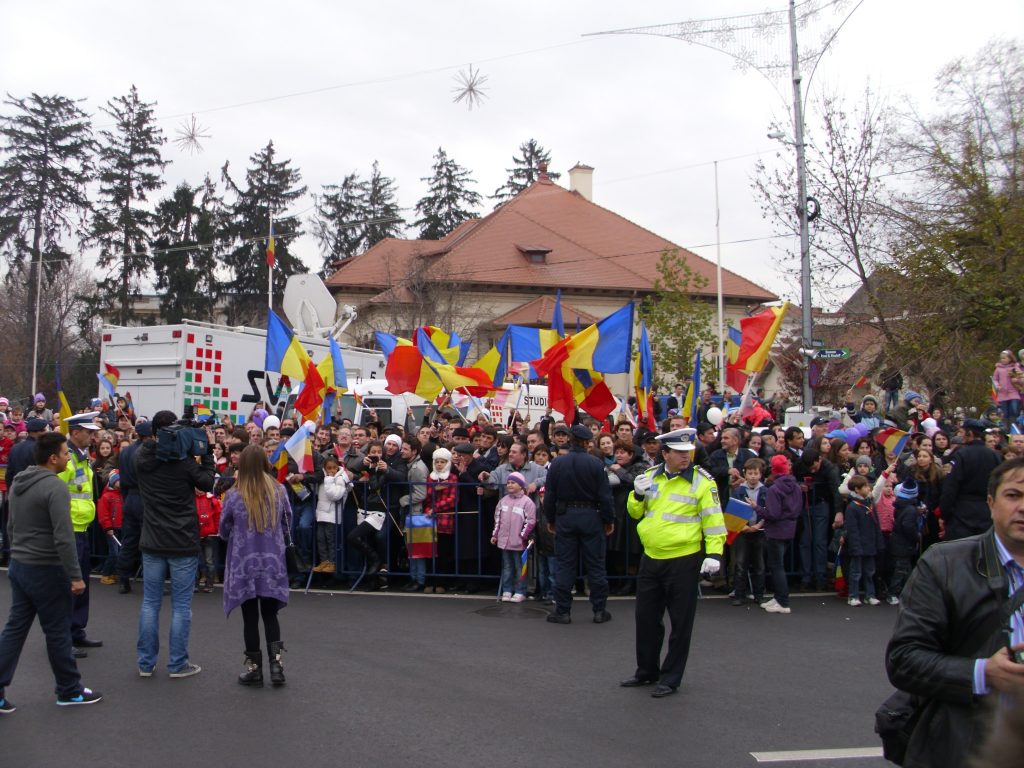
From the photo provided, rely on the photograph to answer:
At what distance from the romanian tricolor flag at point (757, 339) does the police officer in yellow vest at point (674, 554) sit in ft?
21.3

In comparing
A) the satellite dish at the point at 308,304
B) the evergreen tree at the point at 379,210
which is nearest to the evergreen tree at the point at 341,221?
the evergreen tree at the point at 379,210

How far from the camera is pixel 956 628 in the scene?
9.77ft

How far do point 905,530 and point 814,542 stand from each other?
1020 mm

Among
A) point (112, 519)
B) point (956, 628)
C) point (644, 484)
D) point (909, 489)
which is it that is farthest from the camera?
point (112, 519)

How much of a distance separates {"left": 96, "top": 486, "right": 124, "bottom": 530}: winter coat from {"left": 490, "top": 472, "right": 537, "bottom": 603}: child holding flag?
449cm

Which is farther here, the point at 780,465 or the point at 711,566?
the point at 780,465

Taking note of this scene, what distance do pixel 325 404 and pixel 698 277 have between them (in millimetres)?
22928

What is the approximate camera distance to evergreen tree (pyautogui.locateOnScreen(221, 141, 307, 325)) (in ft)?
175

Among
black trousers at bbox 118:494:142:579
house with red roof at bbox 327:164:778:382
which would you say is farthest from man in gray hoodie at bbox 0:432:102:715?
house with red roof at bbox 327:164:778:382

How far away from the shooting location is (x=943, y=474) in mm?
10531

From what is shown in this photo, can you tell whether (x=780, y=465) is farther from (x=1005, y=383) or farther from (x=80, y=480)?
(x=80, y=480)

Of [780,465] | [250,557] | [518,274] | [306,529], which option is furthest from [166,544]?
[518,274]

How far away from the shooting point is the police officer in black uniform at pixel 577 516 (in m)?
8.93

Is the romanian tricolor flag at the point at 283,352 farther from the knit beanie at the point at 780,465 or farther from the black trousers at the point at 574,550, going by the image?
the knit beanie at the point at 780,465
